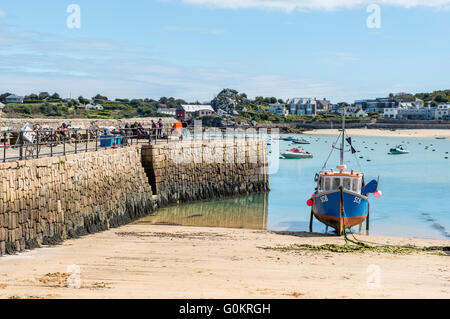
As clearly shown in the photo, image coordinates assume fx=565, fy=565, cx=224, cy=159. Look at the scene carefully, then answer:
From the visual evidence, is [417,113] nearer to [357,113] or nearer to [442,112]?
[442,112]

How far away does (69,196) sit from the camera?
52.8 feet

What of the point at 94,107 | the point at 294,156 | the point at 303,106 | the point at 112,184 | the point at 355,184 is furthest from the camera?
the point at 303,106

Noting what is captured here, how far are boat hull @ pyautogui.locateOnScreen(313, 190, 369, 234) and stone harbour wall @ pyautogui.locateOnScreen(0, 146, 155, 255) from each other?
6.98 meters

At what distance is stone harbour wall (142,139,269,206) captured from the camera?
76.3 feet

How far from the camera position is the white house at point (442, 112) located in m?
149

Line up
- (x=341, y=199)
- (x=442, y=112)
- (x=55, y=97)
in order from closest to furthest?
1. (x=341, y=199)
2. (x=55, y=97)
3. (x=442, y=112)

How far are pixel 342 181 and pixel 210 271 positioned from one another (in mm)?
9359

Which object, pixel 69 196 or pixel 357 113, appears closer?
pixel 69 196

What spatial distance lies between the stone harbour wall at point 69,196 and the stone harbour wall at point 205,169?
0.87 m

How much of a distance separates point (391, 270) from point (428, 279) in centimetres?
101

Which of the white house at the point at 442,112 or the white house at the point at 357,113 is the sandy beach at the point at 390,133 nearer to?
the white house at the point at 442,112

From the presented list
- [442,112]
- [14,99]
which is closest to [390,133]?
[442,112]
